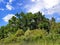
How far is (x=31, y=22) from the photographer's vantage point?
39.0m

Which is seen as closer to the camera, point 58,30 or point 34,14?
point 58,30

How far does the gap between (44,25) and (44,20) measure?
3.24 metres

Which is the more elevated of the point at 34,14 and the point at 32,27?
the point at 34,14

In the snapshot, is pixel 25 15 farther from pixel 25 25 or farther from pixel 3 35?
pixel 3 35

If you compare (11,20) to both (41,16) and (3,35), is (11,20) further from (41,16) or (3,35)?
(41,16)

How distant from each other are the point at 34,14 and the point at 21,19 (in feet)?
10.1

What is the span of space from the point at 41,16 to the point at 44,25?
4385mm

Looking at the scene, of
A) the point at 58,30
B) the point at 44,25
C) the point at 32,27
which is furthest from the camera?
the point at 32,27

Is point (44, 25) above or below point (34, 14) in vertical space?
below

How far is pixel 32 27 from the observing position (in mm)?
39562

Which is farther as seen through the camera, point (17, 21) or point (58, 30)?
point (17, 21)

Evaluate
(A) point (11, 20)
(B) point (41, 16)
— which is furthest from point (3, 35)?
(B) point (41, 16)

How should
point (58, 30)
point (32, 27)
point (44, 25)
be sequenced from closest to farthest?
1. point (58, 30)
2. point (44, 25)
3. point (32, 27)

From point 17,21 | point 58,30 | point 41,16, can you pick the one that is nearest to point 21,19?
point 17,21
